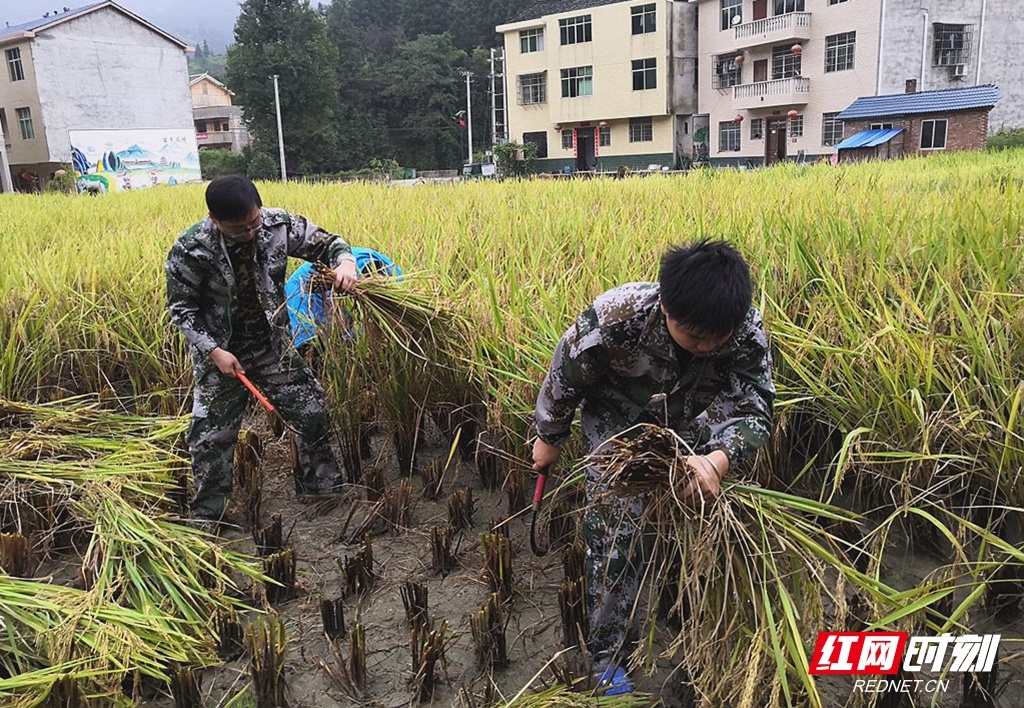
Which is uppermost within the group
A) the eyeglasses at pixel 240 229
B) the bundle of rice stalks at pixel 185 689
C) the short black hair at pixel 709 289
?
the eyeglasses at pixel 240 229

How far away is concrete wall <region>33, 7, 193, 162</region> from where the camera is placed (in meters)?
28.0

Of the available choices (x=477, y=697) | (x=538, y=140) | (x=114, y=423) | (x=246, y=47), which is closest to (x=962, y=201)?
(x=477, y=697)

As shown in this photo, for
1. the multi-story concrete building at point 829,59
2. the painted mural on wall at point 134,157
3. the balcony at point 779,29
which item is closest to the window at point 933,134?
the multi-story concrete building at point 829,59

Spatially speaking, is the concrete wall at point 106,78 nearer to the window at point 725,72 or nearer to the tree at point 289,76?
the tree at point 289,76

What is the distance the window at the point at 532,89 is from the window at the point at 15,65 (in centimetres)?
1943

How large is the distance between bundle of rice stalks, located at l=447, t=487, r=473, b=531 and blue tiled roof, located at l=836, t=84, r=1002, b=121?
18113mm

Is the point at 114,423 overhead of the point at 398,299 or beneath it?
beneath

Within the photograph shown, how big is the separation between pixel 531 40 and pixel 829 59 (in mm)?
14023

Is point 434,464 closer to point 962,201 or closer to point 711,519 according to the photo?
point 711,519

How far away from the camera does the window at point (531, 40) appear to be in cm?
3388

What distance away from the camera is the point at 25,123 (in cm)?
2881

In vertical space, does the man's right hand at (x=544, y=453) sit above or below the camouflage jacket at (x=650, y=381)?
below

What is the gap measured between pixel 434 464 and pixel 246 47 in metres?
37.0

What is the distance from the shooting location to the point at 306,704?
79.9 inches
